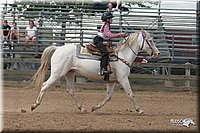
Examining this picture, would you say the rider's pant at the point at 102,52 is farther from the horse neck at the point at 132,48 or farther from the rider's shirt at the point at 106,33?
the horse neck at the point at 132,48

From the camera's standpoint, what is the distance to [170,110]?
45.3 feet

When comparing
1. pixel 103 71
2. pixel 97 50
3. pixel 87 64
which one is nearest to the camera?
pixel 103 71

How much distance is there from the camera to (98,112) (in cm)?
1282

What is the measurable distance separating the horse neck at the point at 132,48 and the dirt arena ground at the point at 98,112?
1.32 m

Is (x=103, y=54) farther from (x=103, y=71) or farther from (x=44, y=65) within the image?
(x=44, y=65)

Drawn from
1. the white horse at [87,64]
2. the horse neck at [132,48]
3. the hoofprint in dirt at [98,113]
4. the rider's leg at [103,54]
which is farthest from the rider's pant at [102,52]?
the hoofprint in dirt at [98,113]

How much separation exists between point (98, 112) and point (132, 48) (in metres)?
1.80

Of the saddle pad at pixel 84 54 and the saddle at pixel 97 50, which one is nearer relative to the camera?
the saddle at pixel 97 50

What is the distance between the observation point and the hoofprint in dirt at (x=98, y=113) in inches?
391

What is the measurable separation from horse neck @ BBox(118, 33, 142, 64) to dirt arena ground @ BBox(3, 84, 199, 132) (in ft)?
4.33

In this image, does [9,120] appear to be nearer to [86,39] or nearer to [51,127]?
[51,127]

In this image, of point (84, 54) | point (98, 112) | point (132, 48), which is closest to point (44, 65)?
point (84, 54)

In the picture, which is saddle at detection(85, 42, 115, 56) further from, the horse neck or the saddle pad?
the horse neck

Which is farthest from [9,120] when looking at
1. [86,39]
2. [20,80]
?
[86,39]
